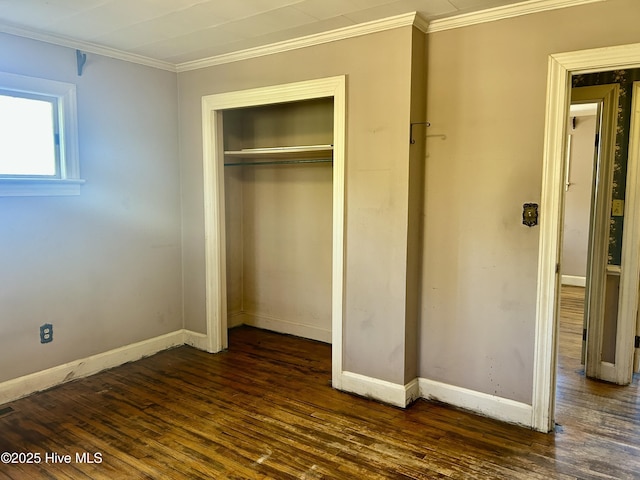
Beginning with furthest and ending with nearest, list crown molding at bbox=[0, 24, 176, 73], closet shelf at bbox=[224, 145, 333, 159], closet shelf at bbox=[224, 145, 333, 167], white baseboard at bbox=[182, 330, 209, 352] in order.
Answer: white baseboard at bbox=[182, 330, 209, 352] < closet shelf at bbox=[224, 145, 333, 167] < closet shelf at bbox=[224, 145, 333, 159] < crown molding at bbox=[0, 24, 176, 73]

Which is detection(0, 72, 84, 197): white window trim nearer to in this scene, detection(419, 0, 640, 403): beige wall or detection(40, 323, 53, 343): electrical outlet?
detection(40, 323, 53, 343): electrical outlet

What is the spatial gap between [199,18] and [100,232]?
1756 mm

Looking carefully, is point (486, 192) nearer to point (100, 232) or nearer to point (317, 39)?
point (317, 39)

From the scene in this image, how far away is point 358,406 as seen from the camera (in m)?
3.03

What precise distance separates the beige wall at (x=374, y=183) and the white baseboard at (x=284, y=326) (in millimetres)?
1079

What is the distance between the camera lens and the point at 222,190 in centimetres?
392

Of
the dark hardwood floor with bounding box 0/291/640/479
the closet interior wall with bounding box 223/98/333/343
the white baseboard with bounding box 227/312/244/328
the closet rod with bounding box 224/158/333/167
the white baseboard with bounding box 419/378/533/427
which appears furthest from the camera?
the white baseboard with bounding box 227/312/244/328

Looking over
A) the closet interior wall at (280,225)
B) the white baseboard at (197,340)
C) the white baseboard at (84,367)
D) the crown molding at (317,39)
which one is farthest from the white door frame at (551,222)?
the white baseboard at (84,367)

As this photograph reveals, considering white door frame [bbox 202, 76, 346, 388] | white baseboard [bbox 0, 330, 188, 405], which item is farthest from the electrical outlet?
white door frame [bbox 202, 76, 346, 388]

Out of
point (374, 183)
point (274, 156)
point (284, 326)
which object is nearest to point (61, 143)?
point (274, 156)

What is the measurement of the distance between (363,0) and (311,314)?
9.03ft

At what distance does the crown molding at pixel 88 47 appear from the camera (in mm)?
2999

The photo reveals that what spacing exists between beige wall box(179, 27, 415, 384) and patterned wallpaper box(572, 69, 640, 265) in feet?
5.14

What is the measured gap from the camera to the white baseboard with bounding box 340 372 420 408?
3.01 meters
